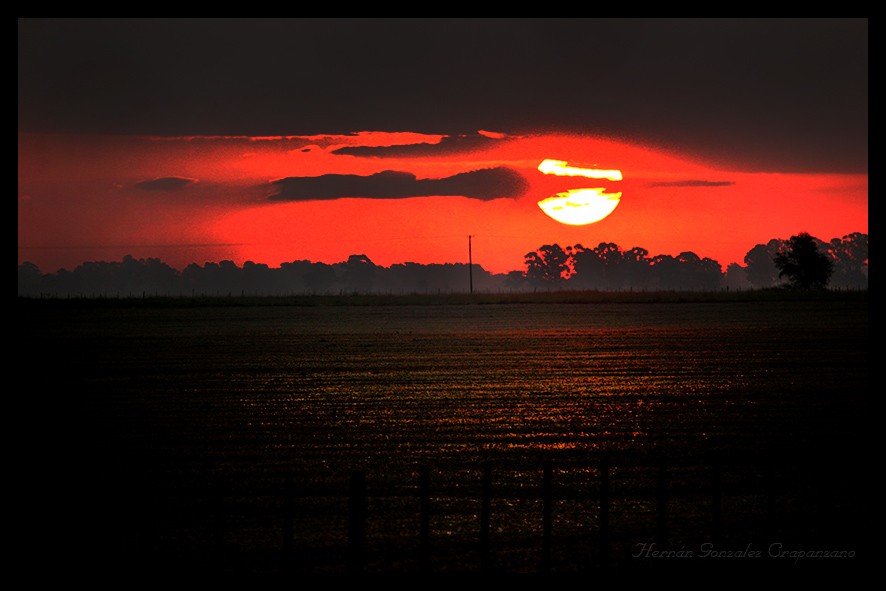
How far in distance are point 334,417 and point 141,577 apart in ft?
55.7

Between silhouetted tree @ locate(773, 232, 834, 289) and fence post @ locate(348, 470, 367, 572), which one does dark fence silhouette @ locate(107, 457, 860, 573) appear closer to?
fence post @ locate(348, 470, 367, 572)

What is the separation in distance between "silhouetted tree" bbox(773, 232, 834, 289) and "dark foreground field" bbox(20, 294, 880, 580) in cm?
11279

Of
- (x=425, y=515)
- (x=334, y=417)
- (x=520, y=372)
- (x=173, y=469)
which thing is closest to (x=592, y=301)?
(x=520, y=372)

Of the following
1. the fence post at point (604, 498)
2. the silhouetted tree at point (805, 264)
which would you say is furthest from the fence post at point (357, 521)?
the silhouetted tree at point (805, 264)

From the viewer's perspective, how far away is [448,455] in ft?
72.0

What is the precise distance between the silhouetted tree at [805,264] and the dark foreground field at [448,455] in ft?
370

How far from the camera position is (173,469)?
20.3 m

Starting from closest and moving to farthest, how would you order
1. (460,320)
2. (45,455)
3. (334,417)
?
(45,455) → (334,417) → (460,320)

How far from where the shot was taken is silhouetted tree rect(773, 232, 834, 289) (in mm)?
166000

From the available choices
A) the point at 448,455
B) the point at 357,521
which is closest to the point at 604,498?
the point at 357,521

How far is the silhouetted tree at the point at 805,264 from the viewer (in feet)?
545

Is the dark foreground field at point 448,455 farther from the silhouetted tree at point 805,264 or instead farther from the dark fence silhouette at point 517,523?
the silhouetted tree at point 805,264
